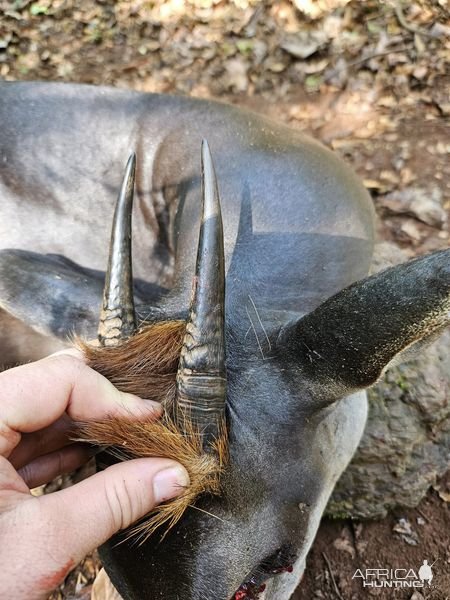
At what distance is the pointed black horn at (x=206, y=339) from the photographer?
7.20 feet

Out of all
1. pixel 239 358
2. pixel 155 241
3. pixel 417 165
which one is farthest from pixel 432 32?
pixel 239 358

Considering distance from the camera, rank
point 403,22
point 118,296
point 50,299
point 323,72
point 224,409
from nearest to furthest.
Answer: point 224,409 → point 118,296 → point 50,299 → point 403,22 → point 323,72

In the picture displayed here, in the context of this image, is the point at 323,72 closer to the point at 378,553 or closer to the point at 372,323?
the point at 378,553

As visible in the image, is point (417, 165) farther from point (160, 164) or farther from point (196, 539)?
point (196, 539)

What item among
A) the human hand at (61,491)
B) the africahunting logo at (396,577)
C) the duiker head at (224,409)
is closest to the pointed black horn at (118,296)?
the duiker head at (224,409)

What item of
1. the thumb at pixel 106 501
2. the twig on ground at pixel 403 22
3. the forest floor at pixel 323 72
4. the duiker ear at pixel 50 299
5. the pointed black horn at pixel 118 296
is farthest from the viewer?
the twig on ground at pixel 403 22

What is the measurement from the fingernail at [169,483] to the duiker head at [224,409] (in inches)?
1.9

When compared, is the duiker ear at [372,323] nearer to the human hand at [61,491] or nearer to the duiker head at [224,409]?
the duiker head at [224,409]

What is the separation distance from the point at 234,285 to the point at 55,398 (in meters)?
1.11

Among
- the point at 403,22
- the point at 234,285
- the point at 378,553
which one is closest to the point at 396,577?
the point at 378,553

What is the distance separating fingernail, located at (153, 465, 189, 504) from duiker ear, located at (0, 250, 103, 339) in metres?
1.05

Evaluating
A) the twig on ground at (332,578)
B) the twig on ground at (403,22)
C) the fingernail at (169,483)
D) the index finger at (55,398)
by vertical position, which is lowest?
the twig on ground at (332,578)

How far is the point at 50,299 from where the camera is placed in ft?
10.4

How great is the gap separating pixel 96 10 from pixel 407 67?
3593 millimetres
